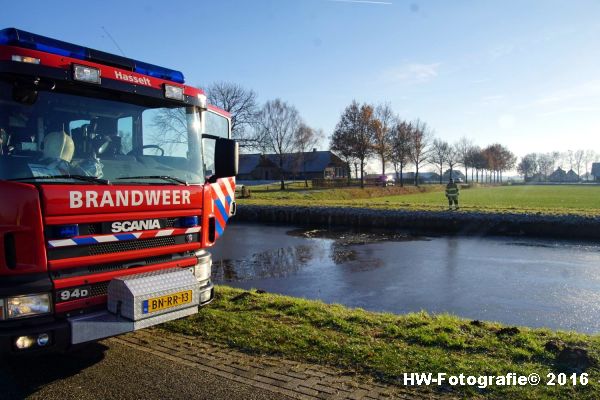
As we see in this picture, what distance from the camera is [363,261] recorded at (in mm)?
12758

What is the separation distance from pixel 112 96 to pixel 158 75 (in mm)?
643

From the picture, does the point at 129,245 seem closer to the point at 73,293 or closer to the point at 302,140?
the point at 73,293

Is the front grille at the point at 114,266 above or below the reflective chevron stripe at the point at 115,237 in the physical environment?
below

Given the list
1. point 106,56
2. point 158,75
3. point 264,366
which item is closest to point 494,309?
point 264,366

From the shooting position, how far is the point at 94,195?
157 inches

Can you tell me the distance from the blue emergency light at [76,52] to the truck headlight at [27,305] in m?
2.08

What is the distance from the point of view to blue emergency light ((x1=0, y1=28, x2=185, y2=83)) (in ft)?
12.6

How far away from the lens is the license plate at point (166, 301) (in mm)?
4117

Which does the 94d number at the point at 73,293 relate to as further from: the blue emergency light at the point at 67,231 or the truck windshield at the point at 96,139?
the truck windshield at the point at 96,139

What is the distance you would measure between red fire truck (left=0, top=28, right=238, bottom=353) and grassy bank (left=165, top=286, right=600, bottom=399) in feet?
2.89

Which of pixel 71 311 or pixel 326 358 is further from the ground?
pixel 71 311

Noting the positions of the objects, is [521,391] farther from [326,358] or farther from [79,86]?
[79,86]

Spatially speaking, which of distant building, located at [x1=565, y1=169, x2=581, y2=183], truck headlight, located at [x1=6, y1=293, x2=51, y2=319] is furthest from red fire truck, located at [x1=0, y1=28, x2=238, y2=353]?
distant building, located at [x1=565, y1=169, x2=581, y2=183]

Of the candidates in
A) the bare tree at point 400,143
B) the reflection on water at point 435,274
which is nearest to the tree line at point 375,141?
the bare tree at point 400,143
